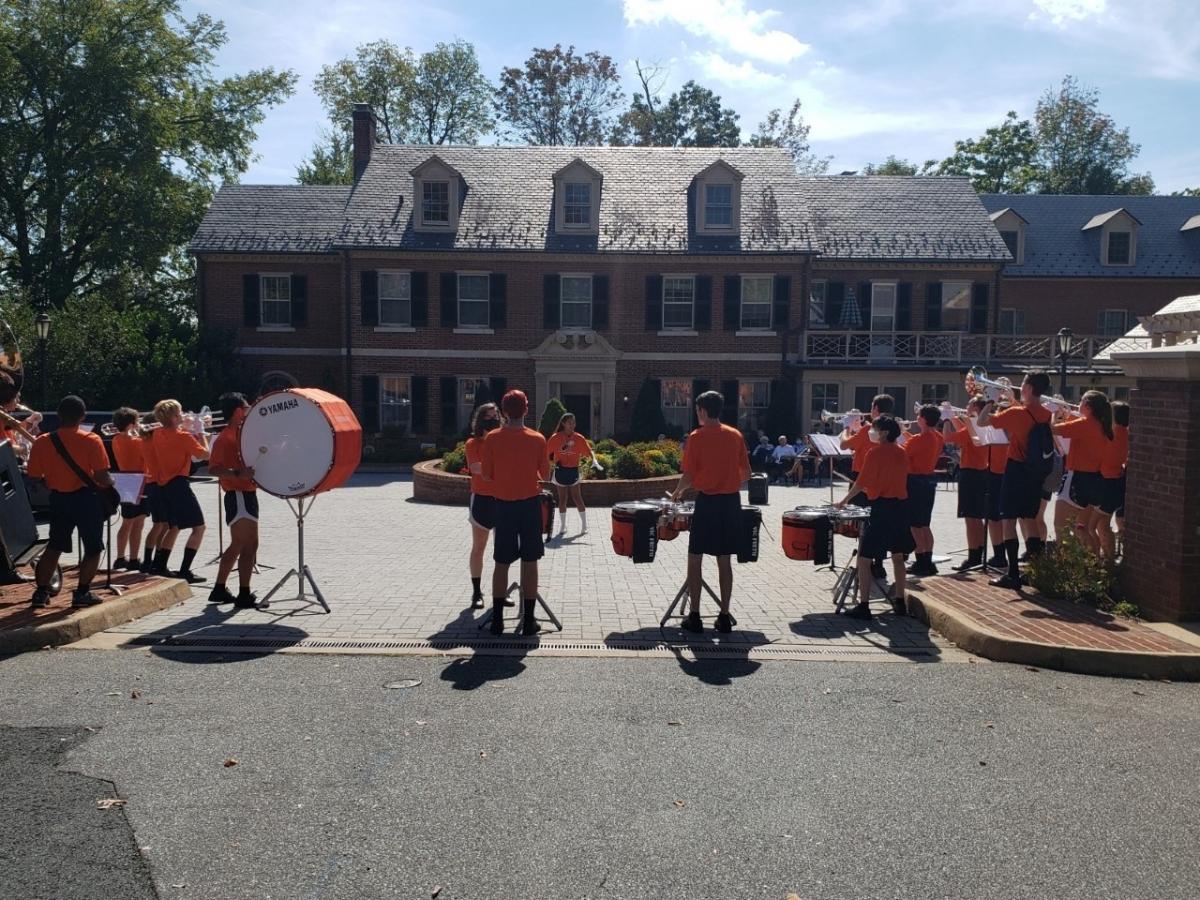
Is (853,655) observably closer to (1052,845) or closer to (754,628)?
(754,628)

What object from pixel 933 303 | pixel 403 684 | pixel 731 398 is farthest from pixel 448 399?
pixel 403 684

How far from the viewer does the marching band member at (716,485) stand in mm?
7887

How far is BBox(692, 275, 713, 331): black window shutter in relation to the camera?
28.2m

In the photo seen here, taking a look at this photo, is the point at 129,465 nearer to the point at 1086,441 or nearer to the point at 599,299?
the point at 1086,441

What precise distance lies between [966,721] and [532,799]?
9.22ft

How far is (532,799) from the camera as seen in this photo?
473cm

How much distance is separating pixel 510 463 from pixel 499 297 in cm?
2122

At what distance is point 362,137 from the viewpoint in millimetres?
32344

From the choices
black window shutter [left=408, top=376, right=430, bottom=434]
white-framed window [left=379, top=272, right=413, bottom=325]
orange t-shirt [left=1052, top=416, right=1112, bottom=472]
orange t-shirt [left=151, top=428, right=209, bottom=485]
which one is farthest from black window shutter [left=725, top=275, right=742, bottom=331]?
orange t-shirt [left=151, top=428, right=209, bottom=485]

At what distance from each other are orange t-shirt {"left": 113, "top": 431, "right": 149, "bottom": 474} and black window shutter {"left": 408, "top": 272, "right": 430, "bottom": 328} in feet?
62.0

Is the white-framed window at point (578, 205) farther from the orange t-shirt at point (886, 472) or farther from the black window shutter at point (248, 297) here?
the orange t-shirt at point (886, 472)

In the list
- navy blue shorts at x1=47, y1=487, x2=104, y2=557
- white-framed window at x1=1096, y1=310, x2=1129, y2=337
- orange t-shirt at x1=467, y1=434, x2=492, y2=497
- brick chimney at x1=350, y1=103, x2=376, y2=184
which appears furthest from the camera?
white-framed window at x1=1096, y1=310, x2=1129, y2=337

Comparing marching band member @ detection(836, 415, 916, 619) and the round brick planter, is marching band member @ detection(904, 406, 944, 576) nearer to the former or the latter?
marching band member @ detection(836, 415, 916, 619)

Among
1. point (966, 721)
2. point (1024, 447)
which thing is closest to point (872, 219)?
point (1024, 447)
